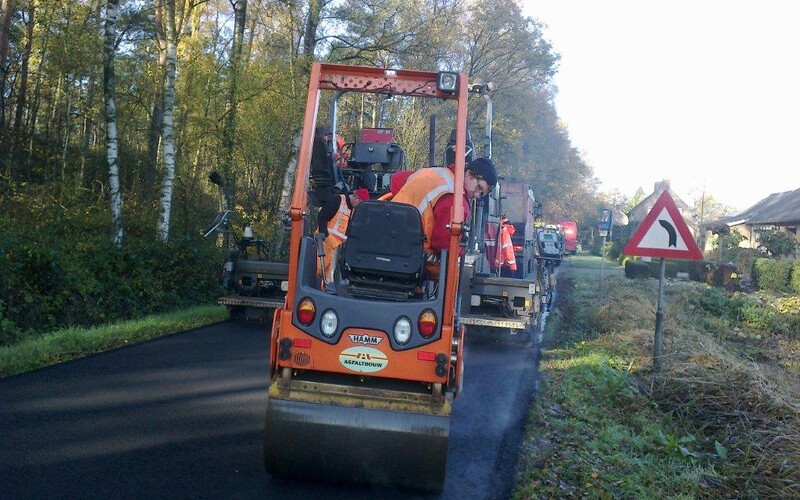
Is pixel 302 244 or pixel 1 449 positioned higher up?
pixel 302 244

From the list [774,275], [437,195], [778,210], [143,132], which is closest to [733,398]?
[437,195]

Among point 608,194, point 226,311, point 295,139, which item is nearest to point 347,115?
point 295,139

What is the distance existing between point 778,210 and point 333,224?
43.6 meters

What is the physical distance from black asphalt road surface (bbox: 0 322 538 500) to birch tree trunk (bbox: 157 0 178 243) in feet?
20.9

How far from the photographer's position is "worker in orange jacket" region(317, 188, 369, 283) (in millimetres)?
6031

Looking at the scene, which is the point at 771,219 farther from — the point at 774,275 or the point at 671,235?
the point at 671,235

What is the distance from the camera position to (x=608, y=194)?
109m

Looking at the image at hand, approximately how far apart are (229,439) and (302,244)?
1.94m

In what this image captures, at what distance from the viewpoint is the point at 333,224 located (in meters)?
6.22

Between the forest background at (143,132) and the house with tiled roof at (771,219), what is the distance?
890 inches

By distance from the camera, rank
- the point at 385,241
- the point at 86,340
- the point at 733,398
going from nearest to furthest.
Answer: the point at 385,241 < the point at 733,398 < the point at 86,340

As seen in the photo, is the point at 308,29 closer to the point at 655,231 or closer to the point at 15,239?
the point at 15,239

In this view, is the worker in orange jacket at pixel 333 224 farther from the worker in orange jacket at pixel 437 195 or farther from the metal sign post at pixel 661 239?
the metal sign post at pixel 661 239

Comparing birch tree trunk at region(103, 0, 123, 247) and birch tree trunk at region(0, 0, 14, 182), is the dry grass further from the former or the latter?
birch tree trunk at region(0, 0, 14, 182)
